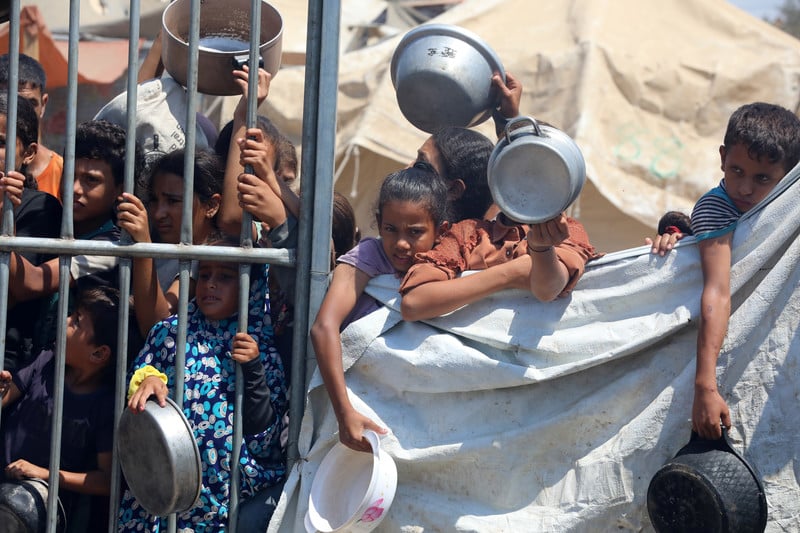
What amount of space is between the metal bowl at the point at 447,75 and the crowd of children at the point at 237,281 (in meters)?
0.28

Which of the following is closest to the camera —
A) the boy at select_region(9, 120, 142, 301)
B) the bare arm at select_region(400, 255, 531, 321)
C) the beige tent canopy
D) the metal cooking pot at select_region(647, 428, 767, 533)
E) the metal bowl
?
the metal cooking pot at select_region(647, 428, 767, 533)

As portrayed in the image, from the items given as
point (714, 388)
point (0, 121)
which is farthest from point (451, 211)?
point (0, 121)

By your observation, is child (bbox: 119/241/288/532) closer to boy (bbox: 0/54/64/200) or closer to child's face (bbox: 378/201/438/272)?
child's face (bbox: 378/201/438/272)

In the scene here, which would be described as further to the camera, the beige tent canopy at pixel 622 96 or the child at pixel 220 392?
the beige tent canopy at pixel 622 96

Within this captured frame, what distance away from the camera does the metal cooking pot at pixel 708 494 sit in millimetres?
2320

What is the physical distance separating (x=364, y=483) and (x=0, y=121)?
65.4 inches

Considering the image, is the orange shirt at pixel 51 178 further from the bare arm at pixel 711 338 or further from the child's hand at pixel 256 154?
the bare arm at pixel 711 338

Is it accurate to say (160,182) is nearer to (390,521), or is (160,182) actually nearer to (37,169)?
(37,169)

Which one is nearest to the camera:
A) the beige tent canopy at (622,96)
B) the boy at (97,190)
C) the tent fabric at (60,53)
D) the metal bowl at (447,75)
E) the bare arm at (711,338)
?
the bare arm at (711,338)

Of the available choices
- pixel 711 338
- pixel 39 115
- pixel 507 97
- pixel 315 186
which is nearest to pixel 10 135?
pixel 315 186

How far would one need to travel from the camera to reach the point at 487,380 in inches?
104

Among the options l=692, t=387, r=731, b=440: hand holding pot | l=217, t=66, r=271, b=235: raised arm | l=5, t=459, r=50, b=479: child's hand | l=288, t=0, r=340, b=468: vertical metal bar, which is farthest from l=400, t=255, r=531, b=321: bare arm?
l=5, t=459, r=50, b=479: child's hand

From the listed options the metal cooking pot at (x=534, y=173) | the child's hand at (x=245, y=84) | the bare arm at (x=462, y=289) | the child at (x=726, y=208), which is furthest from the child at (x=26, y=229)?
the child at (x=726, y=208)

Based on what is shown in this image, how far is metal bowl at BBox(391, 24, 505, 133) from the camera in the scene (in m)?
3.54
